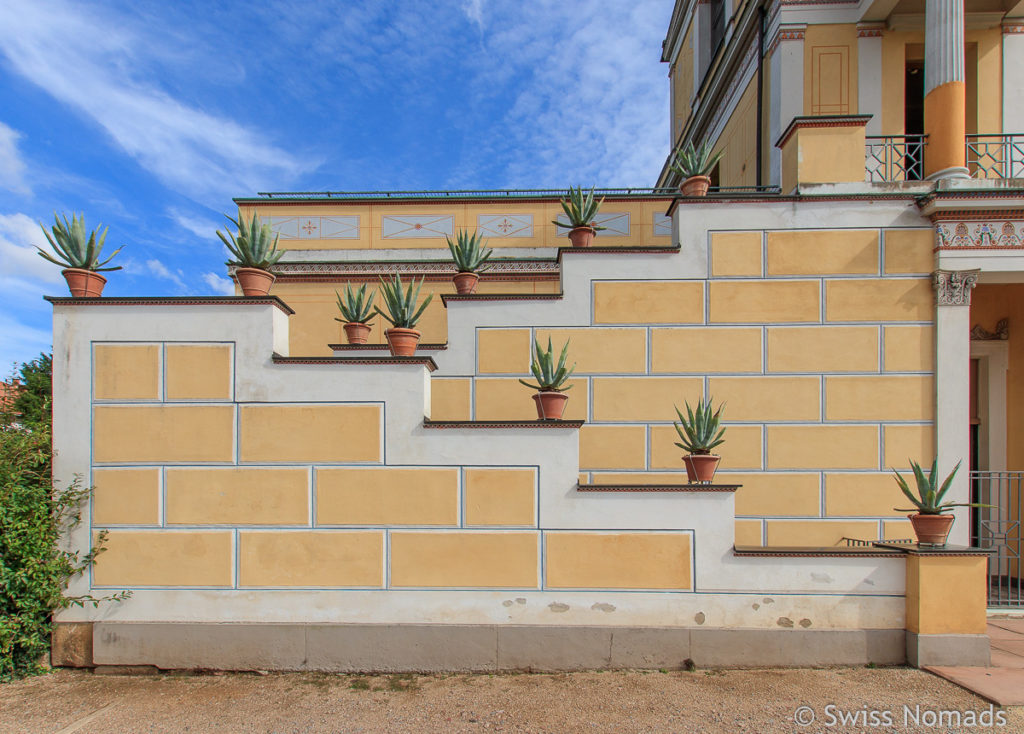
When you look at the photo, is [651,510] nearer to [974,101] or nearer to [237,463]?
[237,463]

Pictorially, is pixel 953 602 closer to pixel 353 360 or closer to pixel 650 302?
pixel 650 302

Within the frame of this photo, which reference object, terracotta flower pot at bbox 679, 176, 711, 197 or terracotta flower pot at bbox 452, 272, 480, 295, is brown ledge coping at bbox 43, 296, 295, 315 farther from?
terracotta flower pot at bbox 679, 176, 711, 197

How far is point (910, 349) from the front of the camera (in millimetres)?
6508

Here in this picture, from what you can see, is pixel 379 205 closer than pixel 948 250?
No

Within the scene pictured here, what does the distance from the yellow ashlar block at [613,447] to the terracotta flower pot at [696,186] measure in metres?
3.19

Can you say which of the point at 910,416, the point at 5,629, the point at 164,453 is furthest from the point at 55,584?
the point at 910,416

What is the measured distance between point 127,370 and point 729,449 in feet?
22.1

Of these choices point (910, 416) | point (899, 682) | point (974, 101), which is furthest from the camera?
point (974, 101)

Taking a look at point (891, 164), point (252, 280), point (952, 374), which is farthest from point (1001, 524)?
point (252, 280)

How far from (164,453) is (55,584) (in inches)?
59.3

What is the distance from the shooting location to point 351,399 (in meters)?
5.29

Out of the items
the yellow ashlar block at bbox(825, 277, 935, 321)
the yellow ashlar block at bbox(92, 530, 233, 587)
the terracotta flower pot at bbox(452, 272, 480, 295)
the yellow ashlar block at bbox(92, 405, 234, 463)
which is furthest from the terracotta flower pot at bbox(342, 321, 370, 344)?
the yellow ashlar block at bbox(825, 277, 935, 321)

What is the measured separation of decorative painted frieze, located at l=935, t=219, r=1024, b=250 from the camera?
21.4 feet

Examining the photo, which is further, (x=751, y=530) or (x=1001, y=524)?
(x=1001, y=524)
